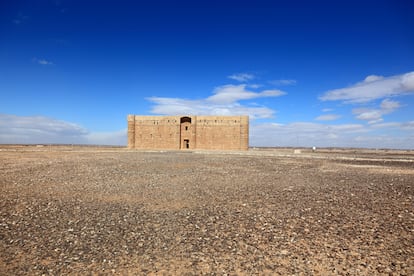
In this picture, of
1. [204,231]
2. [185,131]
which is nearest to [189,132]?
[185,131]

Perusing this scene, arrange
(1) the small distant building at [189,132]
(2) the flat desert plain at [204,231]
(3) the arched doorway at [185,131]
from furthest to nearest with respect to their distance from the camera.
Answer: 1. (3) the arched doorway at [185,131]
2. (1) the small distant building at [189,132]
3. (2) the flat desert plain at [204,231]

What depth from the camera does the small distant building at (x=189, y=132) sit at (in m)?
48.5

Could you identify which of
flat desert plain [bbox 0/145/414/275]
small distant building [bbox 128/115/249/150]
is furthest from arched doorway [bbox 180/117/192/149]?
flat desert plain [bbox 0/145/414/275]

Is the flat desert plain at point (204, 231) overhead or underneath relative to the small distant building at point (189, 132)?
underneath

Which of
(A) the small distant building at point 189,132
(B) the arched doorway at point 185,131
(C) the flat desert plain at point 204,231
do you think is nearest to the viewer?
(C) the flat desert plain at point 204,231

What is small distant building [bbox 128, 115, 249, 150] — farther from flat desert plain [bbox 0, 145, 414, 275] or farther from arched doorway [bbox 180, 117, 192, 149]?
flat desert plain [bbox 0, 145, 414, 275]

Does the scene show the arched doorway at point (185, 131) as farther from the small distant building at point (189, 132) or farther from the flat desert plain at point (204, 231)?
the flat desert plain at point (204, 231)

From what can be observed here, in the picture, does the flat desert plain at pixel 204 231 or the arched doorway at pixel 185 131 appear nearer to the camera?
the flat desert plain at pixel 204 231

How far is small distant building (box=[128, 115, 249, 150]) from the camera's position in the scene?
159ft

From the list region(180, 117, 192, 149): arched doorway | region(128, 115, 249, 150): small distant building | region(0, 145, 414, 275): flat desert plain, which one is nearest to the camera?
region(0, 145, 414, 275): flat desert plain

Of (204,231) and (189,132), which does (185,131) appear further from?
(204,231)

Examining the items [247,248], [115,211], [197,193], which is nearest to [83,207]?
[115,211]

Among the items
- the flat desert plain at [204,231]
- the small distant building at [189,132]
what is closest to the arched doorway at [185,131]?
the small distant building at [189,132]

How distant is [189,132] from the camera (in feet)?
165
